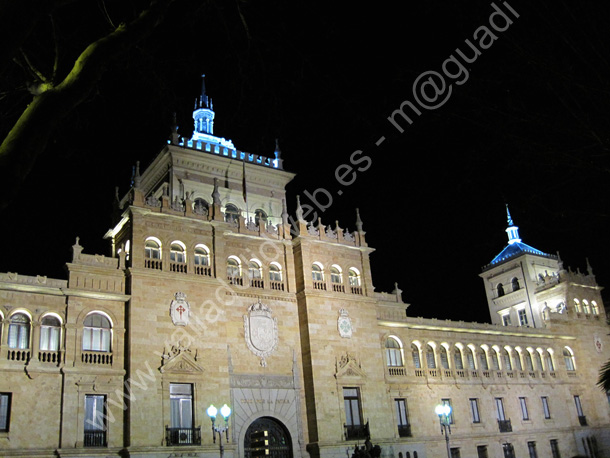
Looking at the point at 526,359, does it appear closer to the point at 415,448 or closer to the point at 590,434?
the point at 590,434

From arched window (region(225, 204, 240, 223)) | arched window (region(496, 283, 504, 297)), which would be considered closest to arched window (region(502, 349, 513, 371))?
arched window (region(496, 283, 504, 297))

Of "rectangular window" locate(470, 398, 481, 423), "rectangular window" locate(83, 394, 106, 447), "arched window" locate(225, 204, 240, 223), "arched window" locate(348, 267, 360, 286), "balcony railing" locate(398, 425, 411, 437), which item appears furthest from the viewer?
"rectangular window" locate(470, 398, 481, 423)

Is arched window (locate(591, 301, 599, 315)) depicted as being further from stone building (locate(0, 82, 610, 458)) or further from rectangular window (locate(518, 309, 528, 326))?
stone building (locate(0, 82, 610, 458))

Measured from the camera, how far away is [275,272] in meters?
36.1

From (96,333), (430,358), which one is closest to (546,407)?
(430,358)

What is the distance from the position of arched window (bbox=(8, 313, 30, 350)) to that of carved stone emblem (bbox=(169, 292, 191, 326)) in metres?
6.68

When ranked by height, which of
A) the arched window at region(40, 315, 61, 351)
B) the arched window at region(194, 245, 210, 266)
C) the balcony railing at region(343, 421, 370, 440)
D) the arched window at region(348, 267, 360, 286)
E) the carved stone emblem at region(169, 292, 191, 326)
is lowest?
the balcony railing at region(343, 421, 370, 440)

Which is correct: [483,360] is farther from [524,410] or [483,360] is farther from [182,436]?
[182,436]

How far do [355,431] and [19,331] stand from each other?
61.0 feet

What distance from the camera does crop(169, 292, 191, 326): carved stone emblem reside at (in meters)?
30.8

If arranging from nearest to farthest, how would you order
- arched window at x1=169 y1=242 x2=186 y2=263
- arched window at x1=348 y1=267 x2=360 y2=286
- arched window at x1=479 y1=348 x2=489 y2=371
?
arched window at x1=169 y1=242 x2=186 y2=263
arched window at x1=348 y1=267 x2=360 y2=286
arched window at x1=479 y1=348 x2=489 y2=371

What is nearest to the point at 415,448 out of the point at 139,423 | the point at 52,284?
the point at 139,423

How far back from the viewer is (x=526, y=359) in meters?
48.5

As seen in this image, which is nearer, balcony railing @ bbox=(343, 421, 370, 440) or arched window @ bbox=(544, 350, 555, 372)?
balcony railing @ bbox=(343, 421, 370, 440)
